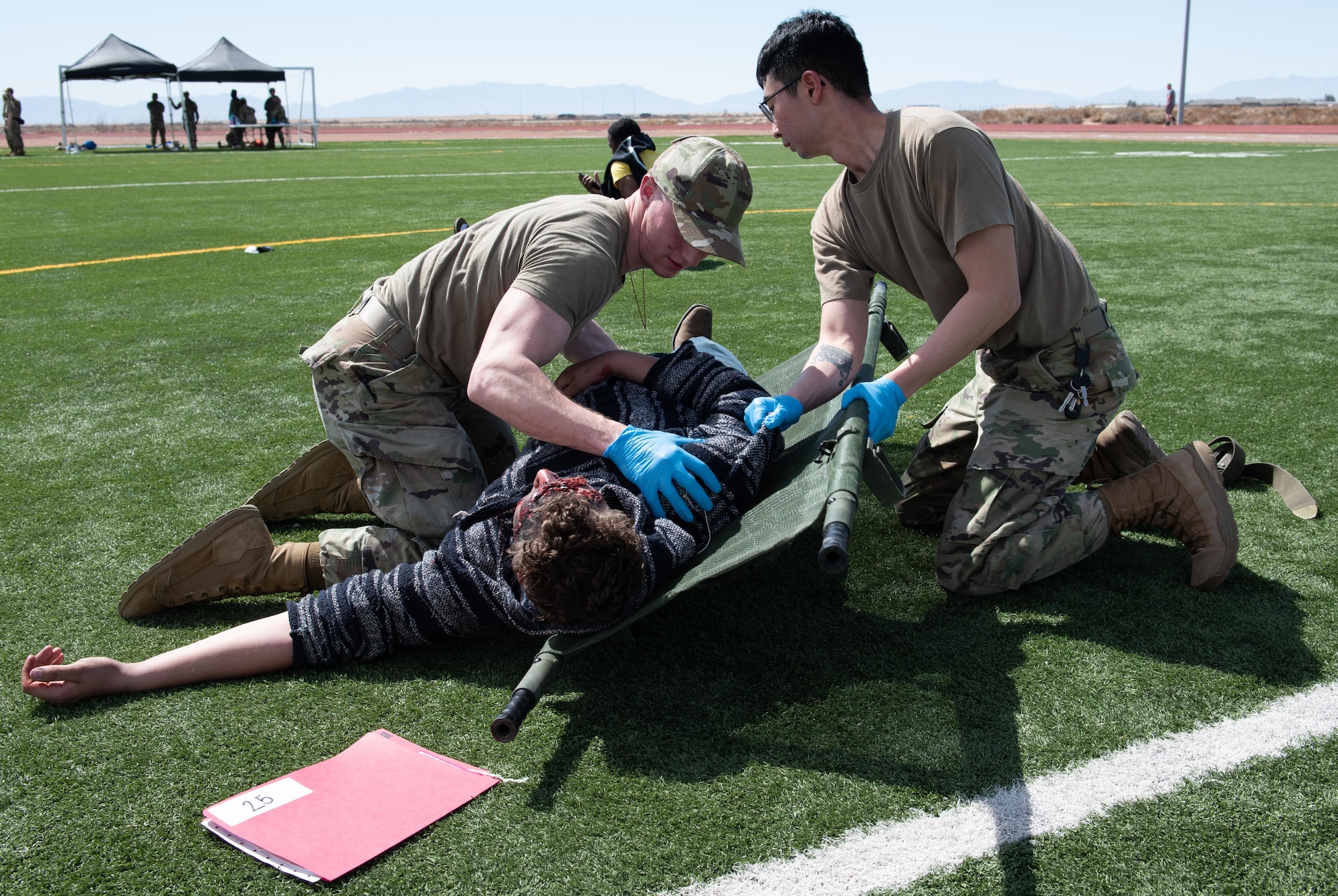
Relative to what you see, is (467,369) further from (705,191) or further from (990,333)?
(990,333)

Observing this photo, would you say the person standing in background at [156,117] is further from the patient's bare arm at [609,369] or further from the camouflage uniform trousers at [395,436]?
the patient's bare arm at [609,369]

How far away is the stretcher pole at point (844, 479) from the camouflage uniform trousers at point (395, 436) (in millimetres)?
1274

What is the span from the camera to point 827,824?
2.13 m

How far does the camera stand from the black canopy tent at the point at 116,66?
31.8 m

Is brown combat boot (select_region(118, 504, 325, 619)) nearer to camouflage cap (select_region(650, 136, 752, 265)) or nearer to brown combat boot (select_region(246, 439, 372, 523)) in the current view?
brown combat boot (select_region(246, 439, 372, 523))

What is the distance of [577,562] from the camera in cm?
238

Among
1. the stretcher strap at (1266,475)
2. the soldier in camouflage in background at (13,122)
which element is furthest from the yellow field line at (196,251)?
the soldier in camouflage in background at (13,122)

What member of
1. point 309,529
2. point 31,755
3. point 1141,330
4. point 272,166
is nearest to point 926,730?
point 31,755

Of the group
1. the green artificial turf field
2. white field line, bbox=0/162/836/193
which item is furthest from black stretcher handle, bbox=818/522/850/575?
white field line, bbox=0/162/836/193

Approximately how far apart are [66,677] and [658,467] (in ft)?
5.22

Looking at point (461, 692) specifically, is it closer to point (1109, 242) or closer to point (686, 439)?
point (686, 439)

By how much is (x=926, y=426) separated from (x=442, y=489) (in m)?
1.90

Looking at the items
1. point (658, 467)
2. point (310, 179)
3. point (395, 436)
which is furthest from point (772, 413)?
point (310, 179)

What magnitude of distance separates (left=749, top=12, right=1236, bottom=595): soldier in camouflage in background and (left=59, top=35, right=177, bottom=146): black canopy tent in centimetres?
3520
